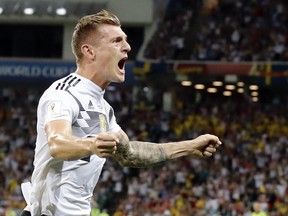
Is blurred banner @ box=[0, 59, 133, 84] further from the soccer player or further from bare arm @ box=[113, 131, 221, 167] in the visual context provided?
the soccer player

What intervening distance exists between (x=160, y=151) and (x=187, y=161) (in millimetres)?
18040

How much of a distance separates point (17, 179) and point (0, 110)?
5.07 meters

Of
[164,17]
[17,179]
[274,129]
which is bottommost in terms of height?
[17,179]

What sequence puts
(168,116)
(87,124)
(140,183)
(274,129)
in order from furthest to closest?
(168,116) → (274,129) → (140,183) → (87,124)

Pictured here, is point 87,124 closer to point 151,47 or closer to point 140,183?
point 140,183

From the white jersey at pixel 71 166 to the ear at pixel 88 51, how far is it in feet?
0.39

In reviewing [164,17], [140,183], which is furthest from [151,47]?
[140,183]

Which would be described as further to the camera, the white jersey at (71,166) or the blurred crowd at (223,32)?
the blurred crowd at (223,32)

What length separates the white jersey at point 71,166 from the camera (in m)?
4.16

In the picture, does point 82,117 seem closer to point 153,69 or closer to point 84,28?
point 84,28

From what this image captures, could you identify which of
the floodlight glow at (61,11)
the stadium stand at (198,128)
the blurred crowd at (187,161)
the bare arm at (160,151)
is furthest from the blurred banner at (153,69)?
the bare arm at (160,151)

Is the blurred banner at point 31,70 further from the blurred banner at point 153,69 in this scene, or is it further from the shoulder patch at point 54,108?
the shoulder patch at point 54,108

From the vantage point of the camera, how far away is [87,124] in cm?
418

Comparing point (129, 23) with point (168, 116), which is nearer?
point (168, 116)
